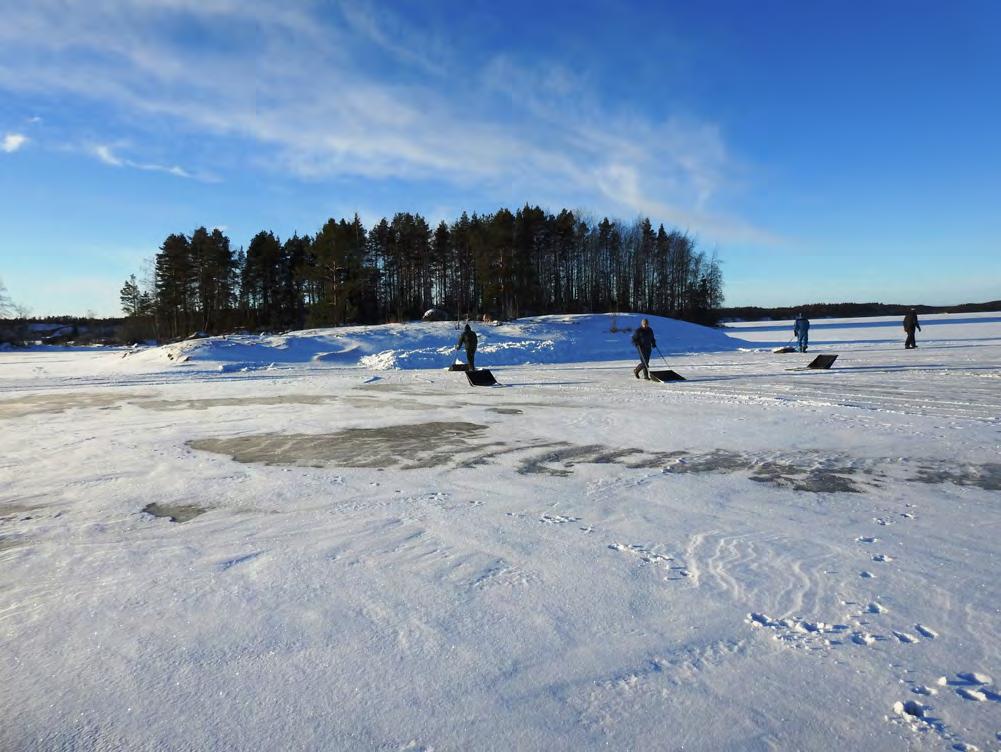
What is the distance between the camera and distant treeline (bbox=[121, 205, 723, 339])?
4909 cm

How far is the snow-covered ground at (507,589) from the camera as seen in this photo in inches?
97.1

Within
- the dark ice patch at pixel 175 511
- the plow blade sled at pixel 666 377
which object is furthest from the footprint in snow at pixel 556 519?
the plow blade sled at pixel 666 377

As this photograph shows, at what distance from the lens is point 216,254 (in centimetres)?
5322

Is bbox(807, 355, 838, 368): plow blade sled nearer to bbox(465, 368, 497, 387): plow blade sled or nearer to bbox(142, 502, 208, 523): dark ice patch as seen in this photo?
bbox(465, 368, 497, 387): plow blade sled

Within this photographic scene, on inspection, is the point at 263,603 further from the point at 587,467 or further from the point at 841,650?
the point at 587,467

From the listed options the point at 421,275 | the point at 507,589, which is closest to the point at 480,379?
the point at 507,589

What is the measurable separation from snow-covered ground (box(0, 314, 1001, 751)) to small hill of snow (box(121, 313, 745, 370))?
18.9m

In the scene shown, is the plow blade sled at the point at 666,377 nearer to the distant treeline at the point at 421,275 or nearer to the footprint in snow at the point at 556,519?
the footprint in snow at the point at 556,519

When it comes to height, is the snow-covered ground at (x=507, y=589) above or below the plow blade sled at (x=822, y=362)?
below

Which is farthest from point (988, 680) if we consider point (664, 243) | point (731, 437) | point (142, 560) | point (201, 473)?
point (664, 243)

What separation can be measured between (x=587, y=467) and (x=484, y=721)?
4.62 metres

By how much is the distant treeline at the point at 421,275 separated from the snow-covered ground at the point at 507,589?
36720 millimetres

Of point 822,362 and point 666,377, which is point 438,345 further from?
point 822,362

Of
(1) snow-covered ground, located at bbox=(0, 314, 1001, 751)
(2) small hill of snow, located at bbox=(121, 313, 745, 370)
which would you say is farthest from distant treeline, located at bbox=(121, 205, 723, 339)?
(1) snow-covered ground, located at bbox=(0, 314, 1001, 751)
